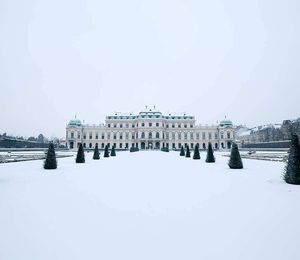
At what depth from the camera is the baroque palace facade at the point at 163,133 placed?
72.4 metres

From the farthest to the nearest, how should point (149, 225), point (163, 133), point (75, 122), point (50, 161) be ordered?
point (75, 122) < point (163, 133) < point (50, 161) < point (149, 225)

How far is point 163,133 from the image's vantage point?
71.3 meters

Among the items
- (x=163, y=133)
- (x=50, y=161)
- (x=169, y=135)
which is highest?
(x=163, y=133)

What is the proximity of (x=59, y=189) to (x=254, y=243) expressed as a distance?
18.6 ft

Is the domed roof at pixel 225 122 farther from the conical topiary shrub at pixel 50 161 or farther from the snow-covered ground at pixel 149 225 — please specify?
the snow-covered ground at pixel 149 225

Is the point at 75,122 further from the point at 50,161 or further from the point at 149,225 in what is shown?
the point at 149,225

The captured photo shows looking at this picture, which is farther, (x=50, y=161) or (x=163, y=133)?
(x=163, y=133)

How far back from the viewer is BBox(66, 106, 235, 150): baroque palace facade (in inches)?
2851

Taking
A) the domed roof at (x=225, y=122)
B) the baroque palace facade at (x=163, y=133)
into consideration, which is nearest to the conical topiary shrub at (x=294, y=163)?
the baroque palace facade at (x=163, y=133)

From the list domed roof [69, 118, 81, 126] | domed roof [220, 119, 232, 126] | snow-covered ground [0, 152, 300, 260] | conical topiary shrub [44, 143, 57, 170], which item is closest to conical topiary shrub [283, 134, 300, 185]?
snow-covered ground [0, 152, 300, 260]

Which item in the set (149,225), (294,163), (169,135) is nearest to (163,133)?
(169,135)

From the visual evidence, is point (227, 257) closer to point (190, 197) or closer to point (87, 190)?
point (190, 197)

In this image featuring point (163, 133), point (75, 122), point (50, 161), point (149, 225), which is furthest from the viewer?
point (75, 122)

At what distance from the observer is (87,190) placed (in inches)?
269
